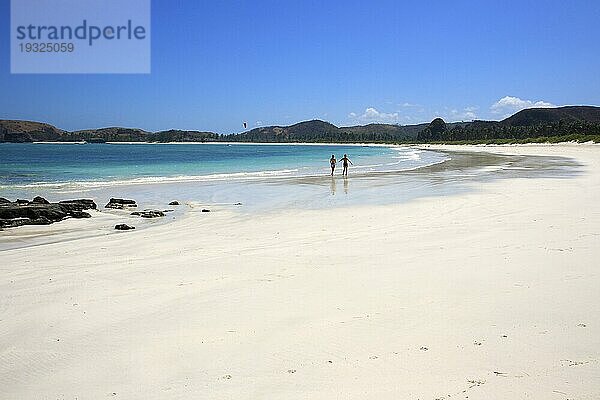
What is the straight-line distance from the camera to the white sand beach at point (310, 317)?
420 centimetres

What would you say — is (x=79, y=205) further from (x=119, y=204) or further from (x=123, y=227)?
(x=123, y=227)

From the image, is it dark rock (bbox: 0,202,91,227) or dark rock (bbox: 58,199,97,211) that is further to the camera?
dark rock (bbox: 58,199,97,211)

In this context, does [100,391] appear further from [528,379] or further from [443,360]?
[528,379]

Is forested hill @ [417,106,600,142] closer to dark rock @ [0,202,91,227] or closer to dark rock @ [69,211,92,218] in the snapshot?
dark rock @ [69,211,92,218]

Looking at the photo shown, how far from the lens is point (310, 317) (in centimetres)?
566

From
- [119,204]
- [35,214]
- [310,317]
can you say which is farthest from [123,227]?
[310,317]

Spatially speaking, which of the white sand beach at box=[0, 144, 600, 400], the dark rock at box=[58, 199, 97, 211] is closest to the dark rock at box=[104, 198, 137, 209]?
the dark rock at box=[58, 199, 97, 211]

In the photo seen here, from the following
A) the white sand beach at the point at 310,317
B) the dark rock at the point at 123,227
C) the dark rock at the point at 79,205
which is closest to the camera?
the white sand beach at the point at 310,317

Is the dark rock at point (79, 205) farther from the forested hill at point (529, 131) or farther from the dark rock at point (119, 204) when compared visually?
the forested hill at point (529, 131)

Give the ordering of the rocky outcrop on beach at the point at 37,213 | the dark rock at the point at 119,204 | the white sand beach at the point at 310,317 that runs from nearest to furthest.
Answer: the white sand beach at the point at 310,317 < the rocky outcrop on beach at the point at 37,213 < the dark rock at the point at 119,204

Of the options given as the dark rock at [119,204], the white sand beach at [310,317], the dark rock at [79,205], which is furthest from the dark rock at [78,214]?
the white sand beach at [310,317]

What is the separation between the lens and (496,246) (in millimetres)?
9125

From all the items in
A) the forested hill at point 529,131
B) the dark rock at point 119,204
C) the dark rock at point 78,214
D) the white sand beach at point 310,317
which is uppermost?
the forested hill at point 529,131

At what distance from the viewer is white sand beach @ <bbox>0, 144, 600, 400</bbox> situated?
13.8 ft
